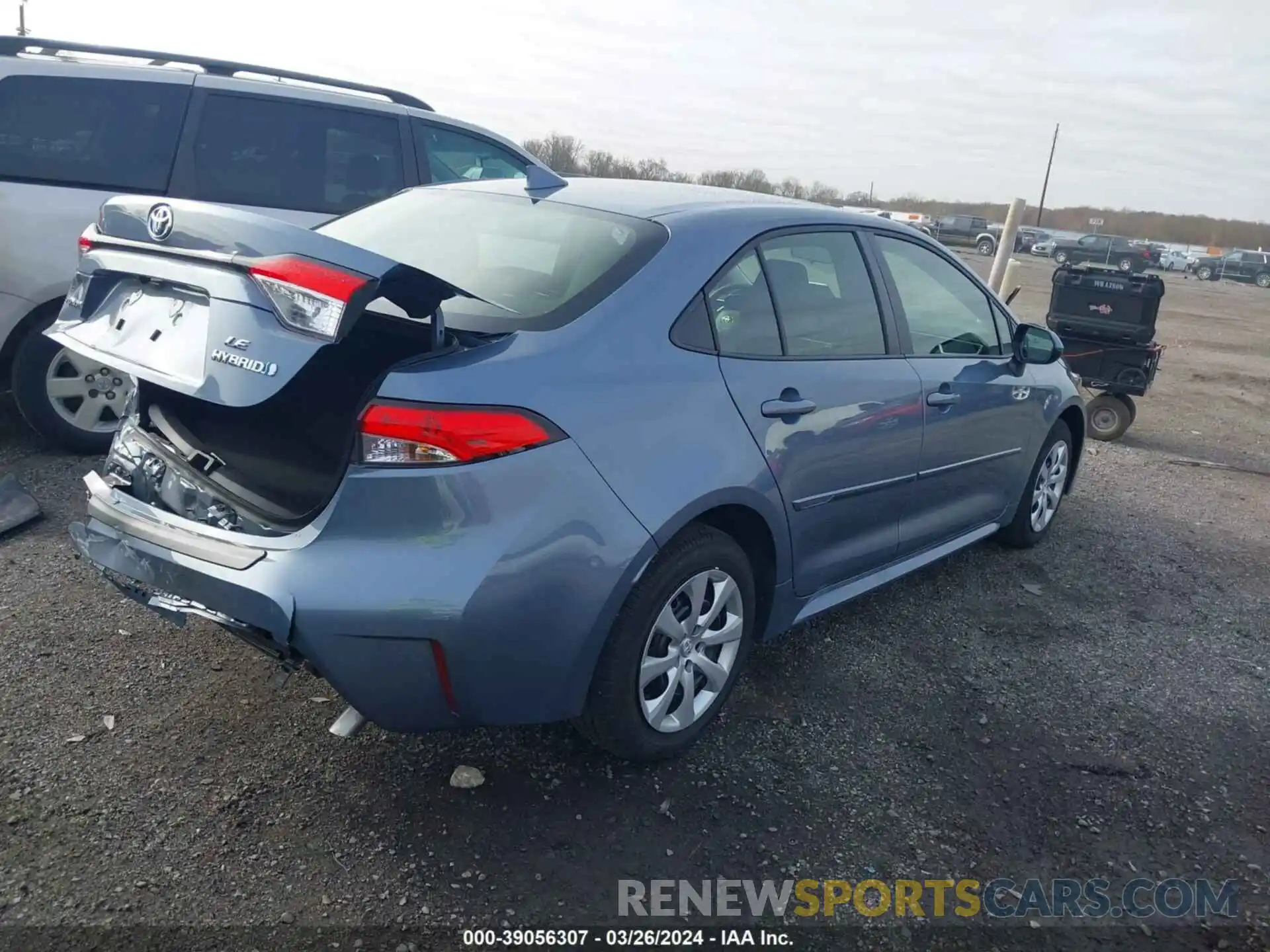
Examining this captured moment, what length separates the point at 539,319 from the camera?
2.65 meters

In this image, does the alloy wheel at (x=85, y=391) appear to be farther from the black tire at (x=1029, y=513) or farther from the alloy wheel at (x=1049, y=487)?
the alloy wheel at (x=1049, y=487)

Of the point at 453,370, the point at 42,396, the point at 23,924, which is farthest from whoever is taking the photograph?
the point at 42,396

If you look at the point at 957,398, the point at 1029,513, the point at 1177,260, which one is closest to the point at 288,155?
the point at 957,398

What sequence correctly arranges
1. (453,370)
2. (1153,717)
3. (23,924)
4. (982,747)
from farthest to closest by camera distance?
(1153,717) < (982,747) < (453,370) < (23,924)

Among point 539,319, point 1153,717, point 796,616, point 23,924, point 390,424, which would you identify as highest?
point 539,319

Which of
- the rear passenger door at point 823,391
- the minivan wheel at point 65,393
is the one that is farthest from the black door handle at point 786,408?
the minivan wheel at point 65,393

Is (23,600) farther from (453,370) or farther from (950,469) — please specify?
(950,469)

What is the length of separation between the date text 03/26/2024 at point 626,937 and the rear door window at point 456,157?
4.91m

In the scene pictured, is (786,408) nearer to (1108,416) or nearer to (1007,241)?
(1108,416)

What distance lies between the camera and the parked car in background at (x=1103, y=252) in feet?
115

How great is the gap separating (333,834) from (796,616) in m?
1.70

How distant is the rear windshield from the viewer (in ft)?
8.97

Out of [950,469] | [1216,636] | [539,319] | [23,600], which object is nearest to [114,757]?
[23,600]

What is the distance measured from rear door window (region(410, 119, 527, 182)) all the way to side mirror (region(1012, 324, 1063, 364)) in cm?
333
